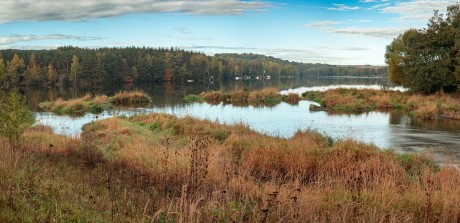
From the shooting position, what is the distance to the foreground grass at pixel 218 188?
5.91 meters

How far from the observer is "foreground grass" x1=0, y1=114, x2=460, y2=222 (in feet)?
19.4

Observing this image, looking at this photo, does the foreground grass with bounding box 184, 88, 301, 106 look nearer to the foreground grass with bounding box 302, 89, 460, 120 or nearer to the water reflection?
the foreground grass with bounding box 302, 89, 460, 120

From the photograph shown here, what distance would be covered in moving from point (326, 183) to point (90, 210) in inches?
225

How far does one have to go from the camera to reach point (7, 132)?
12922 millimetres

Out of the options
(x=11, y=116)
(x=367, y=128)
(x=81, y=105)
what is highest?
(x=11, y=116)

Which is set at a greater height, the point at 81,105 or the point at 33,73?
the point at 33,73

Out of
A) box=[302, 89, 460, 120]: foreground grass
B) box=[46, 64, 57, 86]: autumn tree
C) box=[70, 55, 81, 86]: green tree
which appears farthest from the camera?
box=[70, 55, 81, 86]: green tree

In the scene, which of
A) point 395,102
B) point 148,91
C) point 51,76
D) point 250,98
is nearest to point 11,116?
point 395,102

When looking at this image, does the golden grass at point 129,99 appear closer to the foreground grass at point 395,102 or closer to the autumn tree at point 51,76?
the foreground grass at point 395,102

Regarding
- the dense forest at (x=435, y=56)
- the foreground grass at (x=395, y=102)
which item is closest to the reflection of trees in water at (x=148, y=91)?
the foreground grass at (x=395, y=102)

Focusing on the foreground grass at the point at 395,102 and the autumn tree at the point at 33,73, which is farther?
the autumn tree at the point at 33,73

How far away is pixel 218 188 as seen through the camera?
8188 millimetres

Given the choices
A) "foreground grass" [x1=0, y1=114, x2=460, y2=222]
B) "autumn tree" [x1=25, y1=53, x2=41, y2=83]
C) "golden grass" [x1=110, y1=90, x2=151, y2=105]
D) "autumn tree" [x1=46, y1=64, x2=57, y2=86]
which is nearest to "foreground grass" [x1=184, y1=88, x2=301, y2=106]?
"golden grass" [x1=110, y1=90, x2=151, y2=105]

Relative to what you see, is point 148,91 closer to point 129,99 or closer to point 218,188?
point 129,99
